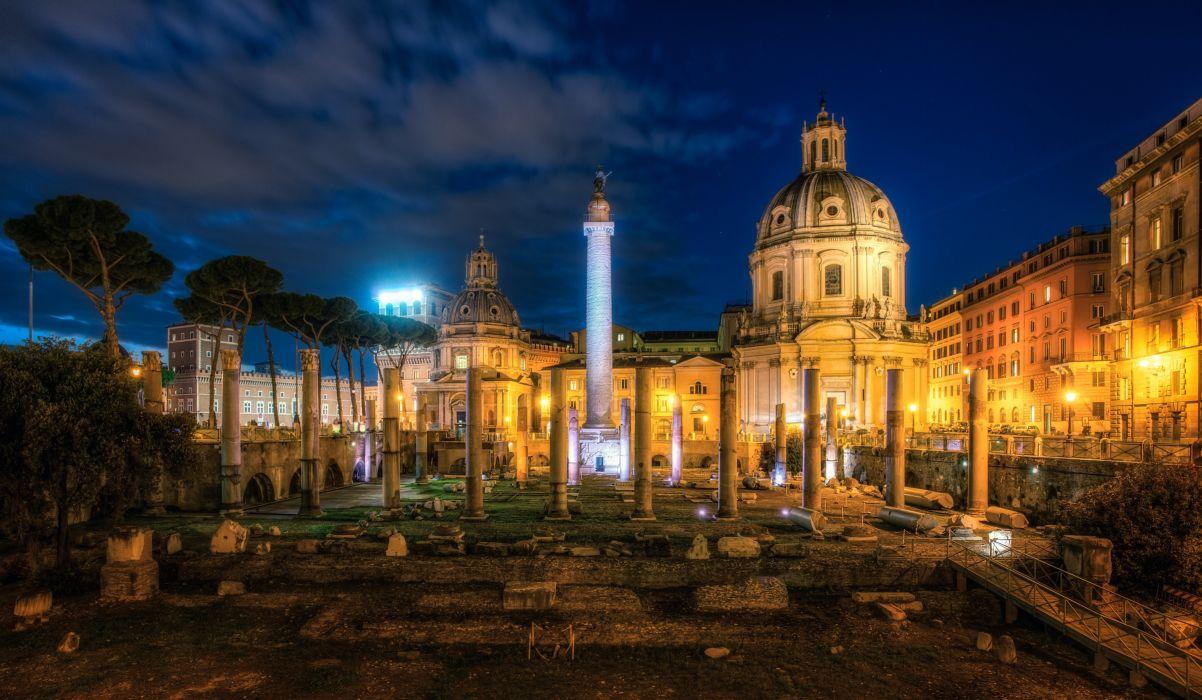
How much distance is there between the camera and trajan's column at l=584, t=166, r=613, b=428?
1550 inches

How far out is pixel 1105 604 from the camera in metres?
13.2

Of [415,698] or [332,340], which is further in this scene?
[332,340]

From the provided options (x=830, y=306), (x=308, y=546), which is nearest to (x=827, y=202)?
(x=830, y=306)

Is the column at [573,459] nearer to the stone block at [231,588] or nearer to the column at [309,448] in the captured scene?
the column at [309,448]

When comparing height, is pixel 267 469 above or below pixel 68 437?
below

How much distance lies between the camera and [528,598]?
13.9m

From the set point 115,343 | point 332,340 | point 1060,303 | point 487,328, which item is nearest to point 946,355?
point 1060,303

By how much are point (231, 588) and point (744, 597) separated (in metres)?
11.3

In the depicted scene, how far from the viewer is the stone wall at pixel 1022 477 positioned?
19484 mm

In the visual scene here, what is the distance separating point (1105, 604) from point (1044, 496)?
8.86 meters

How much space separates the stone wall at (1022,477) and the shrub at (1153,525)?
306 centimetres

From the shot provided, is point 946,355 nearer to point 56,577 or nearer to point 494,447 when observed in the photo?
point 494,447

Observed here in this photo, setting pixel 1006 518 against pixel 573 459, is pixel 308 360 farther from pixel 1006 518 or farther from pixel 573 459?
pixel 1006 518

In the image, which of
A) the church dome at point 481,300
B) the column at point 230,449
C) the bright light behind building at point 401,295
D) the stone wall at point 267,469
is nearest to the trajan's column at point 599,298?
the stone wall at point 267,469
